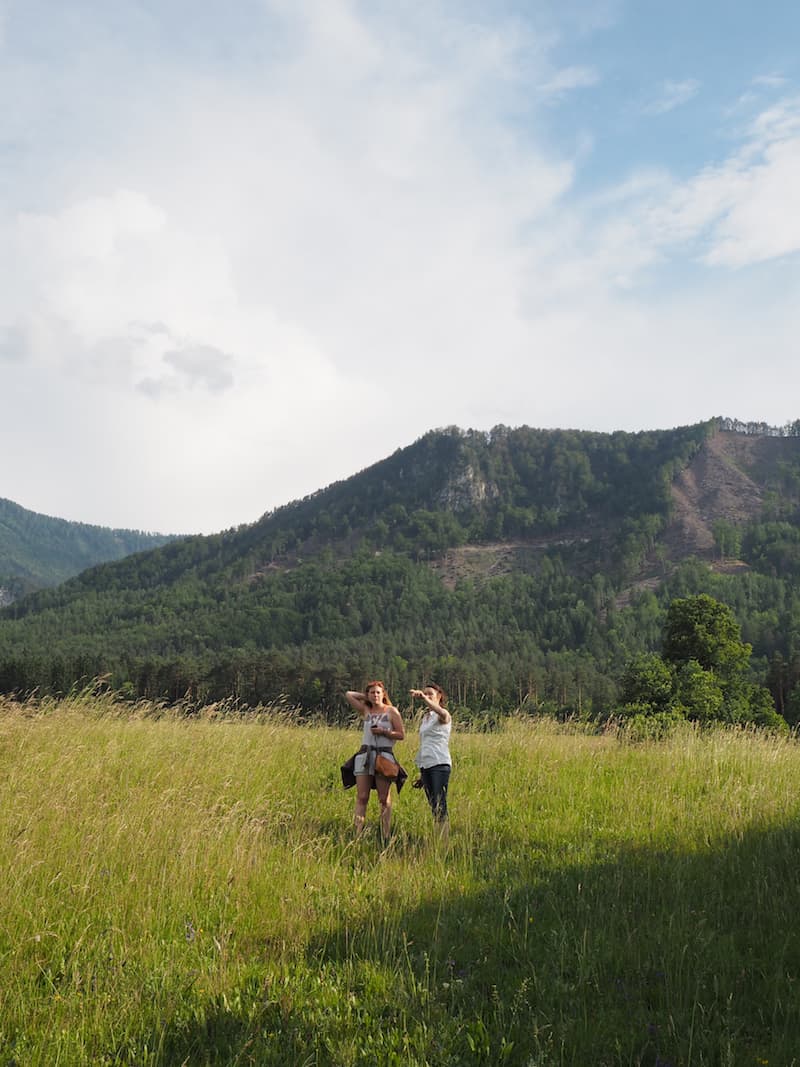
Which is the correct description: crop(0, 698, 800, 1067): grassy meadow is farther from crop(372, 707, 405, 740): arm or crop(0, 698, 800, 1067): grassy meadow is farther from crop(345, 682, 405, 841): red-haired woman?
crop(372, 707, 405, 740): arm

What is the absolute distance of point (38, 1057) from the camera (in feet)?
10.7

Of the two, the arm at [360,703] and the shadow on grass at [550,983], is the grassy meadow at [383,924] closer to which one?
the shadow on grass at [550,983]

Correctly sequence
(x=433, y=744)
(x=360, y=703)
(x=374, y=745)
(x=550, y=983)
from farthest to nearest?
1. (x=360, y=703)
2. (x=374, y=745)
3. (x=433, y=744)
4. (x=550, y=983)

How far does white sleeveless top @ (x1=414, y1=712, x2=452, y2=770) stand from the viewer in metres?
7.52

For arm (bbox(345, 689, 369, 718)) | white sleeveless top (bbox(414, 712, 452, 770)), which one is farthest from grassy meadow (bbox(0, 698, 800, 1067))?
arm (bbox(345, 689, 369, 718))

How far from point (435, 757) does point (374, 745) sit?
2.38 feet

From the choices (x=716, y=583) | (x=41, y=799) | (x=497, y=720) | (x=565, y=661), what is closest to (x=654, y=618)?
(x=716, y=583)

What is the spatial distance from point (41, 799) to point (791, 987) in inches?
239

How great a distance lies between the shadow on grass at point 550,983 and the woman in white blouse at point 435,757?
6.14ft

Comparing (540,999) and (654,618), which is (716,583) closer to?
(654,618)

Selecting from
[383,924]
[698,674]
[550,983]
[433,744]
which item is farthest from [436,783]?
[698,674]

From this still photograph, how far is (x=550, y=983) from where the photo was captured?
404 cm

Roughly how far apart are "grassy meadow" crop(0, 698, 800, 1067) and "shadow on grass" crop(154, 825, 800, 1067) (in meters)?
0.02

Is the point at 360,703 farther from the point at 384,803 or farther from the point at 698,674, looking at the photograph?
the point at 698,674
